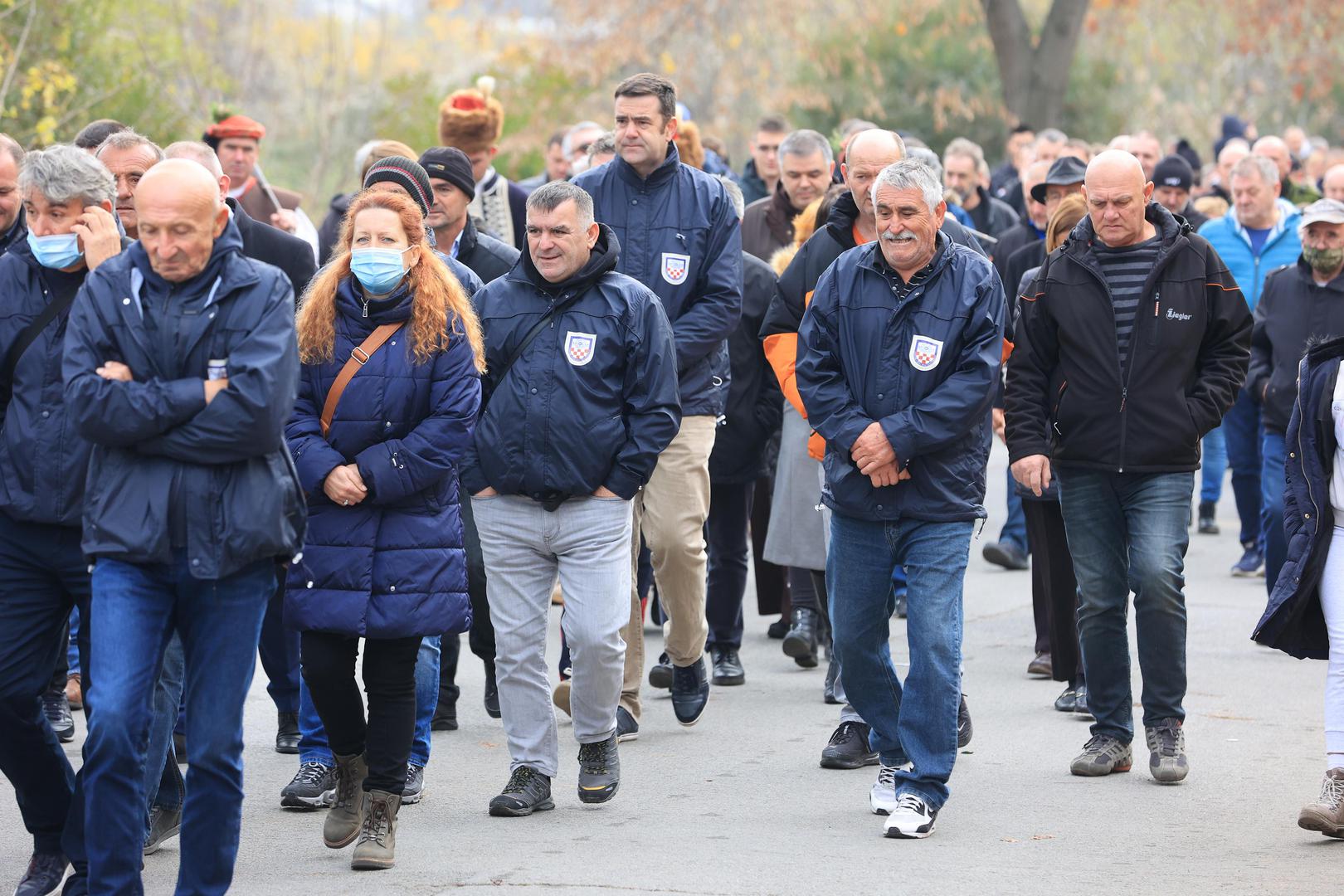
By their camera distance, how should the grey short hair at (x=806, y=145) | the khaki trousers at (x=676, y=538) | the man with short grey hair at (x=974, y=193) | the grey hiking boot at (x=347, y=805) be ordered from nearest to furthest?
1. the grey hiking boot at (x=347, y=805)
2. the khaki trousers at (x=676, y=538)
3. the grey short hair at (x=806, y=145)
4. the man with short grey hair at (x=974, y=193)

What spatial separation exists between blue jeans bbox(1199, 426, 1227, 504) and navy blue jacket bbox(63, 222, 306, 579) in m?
10.0

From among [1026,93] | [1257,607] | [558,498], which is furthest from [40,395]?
[1026,93]

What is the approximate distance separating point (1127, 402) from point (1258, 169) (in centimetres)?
588

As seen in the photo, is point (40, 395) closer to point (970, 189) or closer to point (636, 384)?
point (636, 384)

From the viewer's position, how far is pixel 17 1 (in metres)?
14.6

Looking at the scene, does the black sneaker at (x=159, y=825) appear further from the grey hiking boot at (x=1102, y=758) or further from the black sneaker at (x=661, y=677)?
the grey hiking boot at (x=1102, y=758)

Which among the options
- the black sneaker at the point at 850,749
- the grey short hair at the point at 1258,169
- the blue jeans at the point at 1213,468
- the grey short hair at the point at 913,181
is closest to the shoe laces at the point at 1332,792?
the black sneaker at the point at 850,749

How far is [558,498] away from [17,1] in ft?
32.1

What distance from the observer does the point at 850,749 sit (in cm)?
761

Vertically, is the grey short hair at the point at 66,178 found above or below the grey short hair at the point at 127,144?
below

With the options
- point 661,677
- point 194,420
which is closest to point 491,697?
point 661,677

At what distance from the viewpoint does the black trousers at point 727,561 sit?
930 centimetres

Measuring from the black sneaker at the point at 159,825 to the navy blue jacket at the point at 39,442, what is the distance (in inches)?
50.8

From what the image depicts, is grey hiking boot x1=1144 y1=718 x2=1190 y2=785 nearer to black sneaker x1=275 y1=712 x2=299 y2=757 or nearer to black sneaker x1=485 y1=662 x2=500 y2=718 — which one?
black sneaker x1=485 y1=662 x2=500 y2=718
